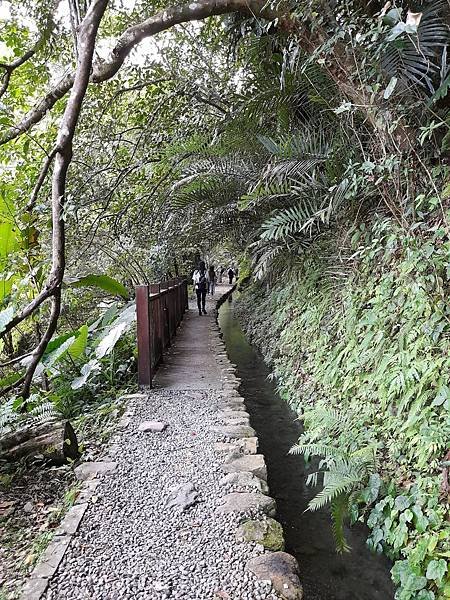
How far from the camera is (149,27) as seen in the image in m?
3.24

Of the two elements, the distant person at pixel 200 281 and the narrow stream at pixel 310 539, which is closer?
the narrow stream at pixel 310 539

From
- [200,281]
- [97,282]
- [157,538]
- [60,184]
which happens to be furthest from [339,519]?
[200,281]

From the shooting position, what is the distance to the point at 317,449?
339 cm

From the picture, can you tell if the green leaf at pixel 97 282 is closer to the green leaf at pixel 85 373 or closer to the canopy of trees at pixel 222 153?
the canopy of trees at pixel 222 153

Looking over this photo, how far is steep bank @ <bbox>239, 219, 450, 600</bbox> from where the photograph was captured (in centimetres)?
251

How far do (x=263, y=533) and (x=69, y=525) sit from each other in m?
1.05

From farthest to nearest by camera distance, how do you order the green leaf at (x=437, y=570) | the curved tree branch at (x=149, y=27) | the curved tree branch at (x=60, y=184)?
the curved tree branch at (x=149, y=27), the curved tree branch at (x=60, y=184), the green leaf at (x=437, y=570)

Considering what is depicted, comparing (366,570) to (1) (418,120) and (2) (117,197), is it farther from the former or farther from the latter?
(2) (117,197)

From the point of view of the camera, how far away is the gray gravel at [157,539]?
6.33 feet

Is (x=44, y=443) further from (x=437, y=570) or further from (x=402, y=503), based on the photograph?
(x=437, y=570)

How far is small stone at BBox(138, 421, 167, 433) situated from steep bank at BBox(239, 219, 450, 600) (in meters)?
1.18

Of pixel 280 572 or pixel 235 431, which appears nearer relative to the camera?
pixel 280 572

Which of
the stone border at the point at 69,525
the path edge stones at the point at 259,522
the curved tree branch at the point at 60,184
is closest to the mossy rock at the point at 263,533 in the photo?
the path edge stones at the point at 259,522

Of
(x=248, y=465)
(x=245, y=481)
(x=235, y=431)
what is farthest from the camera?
(x=235, y=431)
